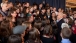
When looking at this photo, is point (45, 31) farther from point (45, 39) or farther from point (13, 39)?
point (13, 39)

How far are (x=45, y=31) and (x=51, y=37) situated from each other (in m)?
0.19

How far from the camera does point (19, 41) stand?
9.05ft

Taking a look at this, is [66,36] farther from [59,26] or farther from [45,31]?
[59,26]

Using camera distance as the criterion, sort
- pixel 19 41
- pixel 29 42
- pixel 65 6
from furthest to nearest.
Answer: pixel 65 6 < pixel 29 42 < pixel 19 41

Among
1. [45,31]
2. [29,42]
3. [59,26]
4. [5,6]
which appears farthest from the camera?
[5,6]

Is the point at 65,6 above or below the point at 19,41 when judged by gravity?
below

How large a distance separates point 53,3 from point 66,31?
965 cm

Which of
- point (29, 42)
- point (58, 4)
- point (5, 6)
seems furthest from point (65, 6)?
point (29, 42)

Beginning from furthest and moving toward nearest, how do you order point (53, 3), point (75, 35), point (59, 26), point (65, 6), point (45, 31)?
point (65, 6)
point (53, 3)
point (59, 26)
point (75, 35)
point (45, 31)

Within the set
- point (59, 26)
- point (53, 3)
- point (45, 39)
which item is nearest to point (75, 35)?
point (59, 26)

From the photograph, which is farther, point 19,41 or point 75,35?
point 75,35

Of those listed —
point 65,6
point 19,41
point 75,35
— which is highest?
point 19,41

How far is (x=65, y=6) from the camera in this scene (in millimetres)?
14461

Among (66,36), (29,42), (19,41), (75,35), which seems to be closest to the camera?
(19,41)
